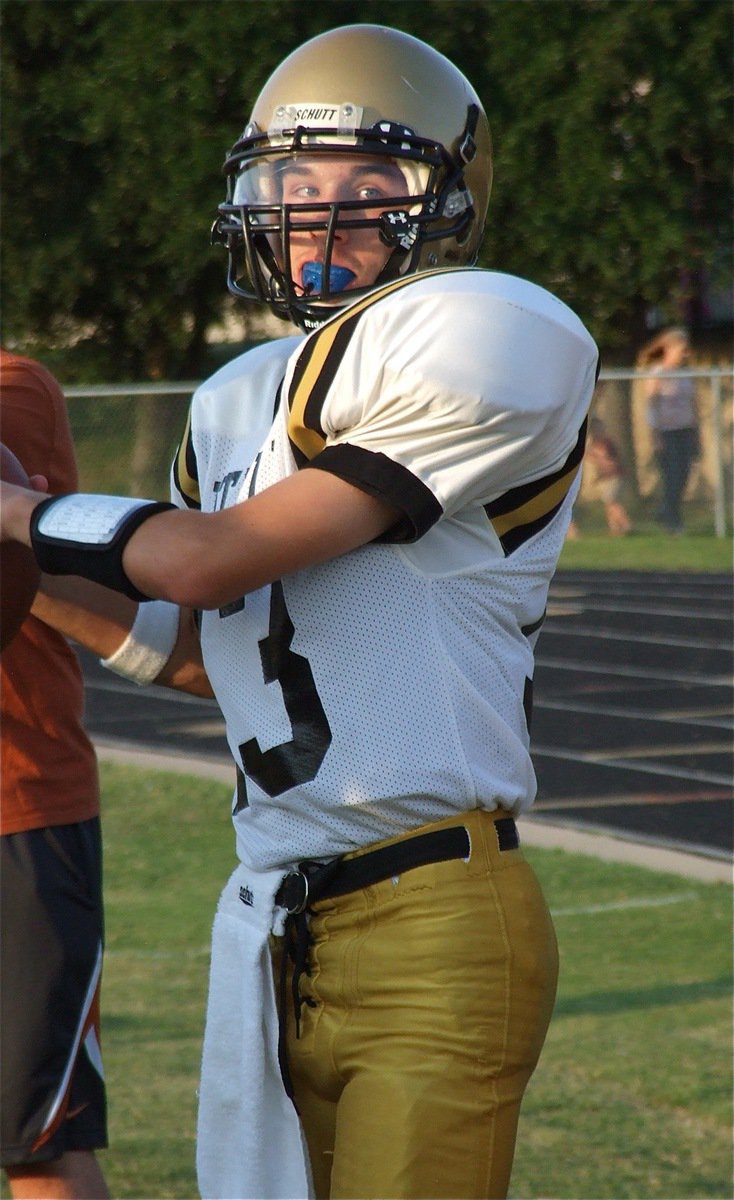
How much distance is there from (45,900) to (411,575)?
1236 mm

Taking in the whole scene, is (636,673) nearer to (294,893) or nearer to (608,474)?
(608,474)

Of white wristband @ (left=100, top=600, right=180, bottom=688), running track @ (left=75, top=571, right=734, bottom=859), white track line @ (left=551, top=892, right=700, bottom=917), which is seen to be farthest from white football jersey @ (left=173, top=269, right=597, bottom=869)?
running track @ (left=75, top=571, right=734, bottom=859)

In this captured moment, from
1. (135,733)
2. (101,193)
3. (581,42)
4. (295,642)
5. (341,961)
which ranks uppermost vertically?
(295,642)

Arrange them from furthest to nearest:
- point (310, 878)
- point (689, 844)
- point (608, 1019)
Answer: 1. point (689, 844)
2. point (608, 1019)
3. point (310, 878)

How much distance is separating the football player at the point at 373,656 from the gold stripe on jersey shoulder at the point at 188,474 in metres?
0.09

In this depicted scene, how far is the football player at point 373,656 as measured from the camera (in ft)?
6.35

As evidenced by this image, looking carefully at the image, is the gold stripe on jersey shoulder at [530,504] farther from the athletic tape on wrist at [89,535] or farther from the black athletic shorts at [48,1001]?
the black athletic shorts at [48,1001]

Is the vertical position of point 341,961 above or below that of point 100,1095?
above

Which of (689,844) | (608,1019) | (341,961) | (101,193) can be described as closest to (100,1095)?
(341,961)

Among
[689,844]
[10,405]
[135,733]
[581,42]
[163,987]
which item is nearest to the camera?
[10,405]

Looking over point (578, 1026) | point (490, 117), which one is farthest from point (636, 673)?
point (490, 117)

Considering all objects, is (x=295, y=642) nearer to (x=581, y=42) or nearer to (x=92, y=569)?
(x=92, y=569)

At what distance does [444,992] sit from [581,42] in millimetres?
17715

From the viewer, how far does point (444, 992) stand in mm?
Answer: 2002
